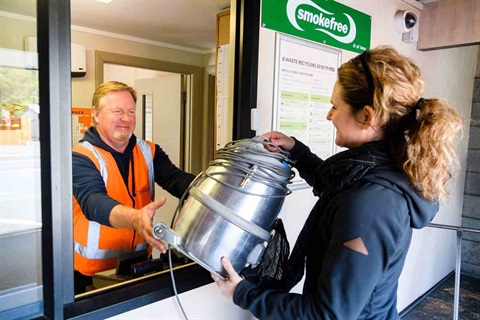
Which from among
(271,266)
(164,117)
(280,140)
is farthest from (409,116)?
(164,117)

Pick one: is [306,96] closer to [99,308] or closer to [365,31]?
[365,31]

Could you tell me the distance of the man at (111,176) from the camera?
134cm

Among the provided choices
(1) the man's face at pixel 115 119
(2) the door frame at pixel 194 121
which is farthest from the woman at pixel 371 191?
(2) the door frame at pixel 194 121

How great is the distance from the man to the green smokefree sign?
720mm

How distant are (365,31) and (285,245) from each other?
141cm

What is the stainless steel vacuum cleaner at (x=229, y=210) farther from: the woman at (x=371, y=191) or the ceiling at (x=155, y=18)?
the ceiling at (x=155, y=18)

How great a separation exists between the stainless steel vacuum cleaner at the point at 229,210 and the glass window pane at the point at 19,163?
0.40 m

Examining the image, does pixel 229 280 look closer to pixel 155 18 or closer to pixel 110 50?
pixel 155 18

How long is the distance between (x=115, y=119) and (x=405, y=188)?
118cm

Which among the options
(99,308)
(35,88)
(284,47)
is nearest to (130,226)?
(99,308)

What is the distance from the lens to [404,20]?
212 cm

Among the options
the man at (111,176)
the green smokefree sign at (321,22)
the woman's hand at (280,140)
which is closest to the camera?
the woman's hand at (280,140)

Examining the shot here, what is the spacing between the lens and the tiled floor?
108 inches

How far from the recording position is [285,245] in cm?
104
